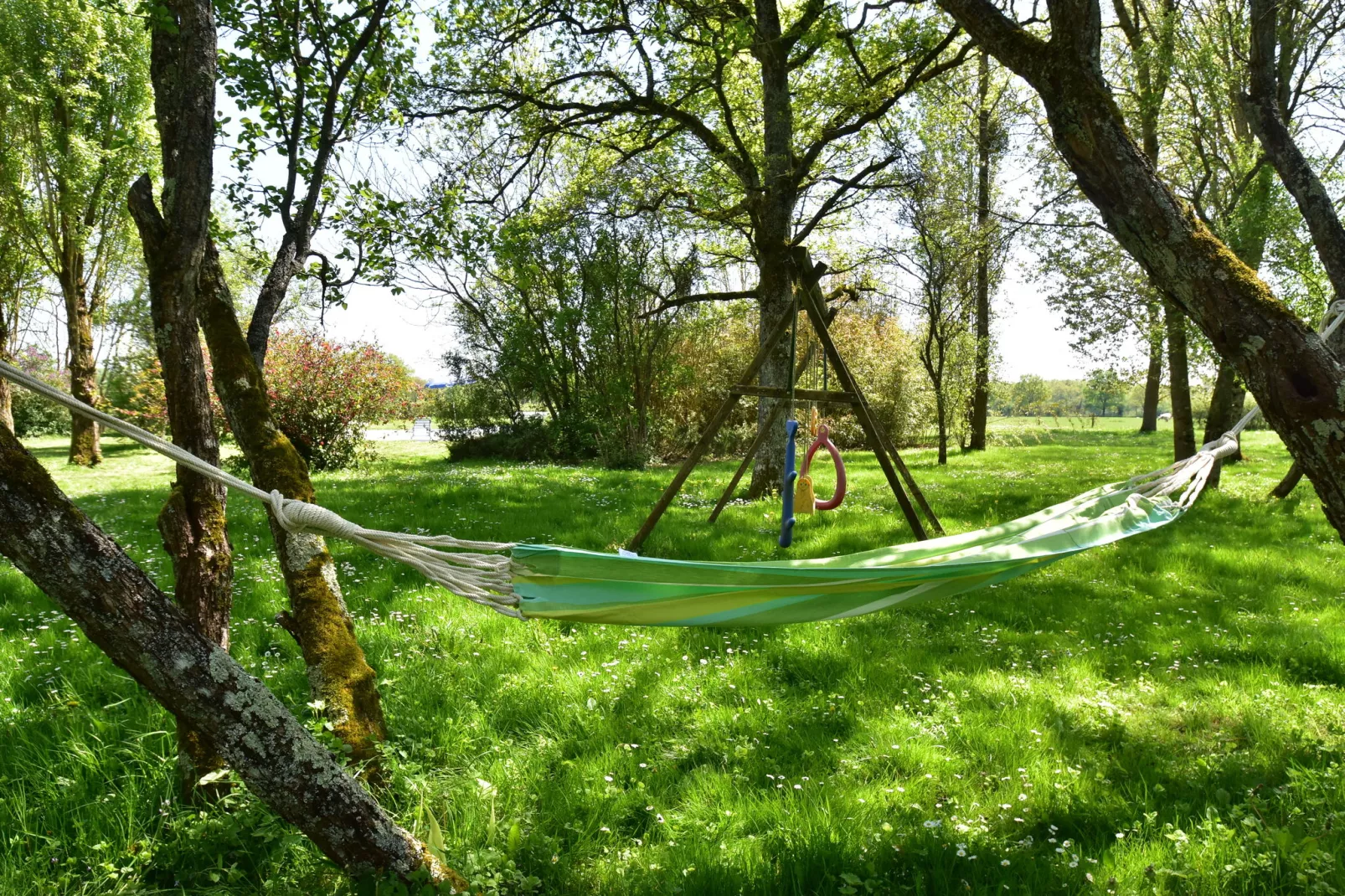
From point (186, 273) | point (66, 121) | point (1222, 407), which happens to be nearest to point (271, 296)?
point (186, 273)

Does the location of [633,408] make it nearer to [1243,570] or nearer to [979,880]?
[1243,570]

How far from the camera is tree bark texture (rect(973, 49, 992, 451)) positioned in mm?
11438

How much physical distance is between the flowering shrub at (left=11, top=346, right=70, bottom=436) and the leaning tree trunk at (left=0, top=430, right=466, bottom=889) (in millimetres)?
18017

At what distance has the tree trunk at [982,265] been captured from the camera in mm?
11398

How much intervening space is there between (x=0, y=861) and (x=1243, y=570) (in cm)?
610

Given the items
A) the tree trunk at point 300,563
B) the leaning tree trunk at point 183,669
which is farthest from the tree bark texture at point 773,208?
the leaning tree trunk at point 183,669

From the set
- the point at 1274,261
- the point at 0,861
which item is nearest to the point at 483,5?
the point at 0,861

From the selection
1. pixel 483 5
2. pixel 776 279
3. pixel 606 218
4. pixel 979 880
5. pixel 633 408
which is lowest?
pixel 979 880

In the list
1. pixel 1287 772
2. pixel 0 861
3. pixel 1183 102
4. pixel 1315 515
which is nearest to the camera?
pixel 0 861

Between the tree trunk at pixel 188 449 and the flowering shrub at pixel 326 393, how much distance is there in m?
9.36

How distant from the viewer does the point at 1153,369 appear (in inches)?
622

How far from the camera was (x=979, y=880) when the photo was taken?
1.75 meters

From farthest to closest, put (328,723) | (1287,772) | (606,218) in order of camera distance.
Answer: (606,218)
(1287,772)
(328,723)

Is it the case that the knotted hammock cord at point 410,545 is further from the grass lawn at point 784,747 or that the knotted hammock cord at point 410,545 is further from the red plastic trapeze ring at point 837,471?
the red plastic trapeze ring at point 837,471
